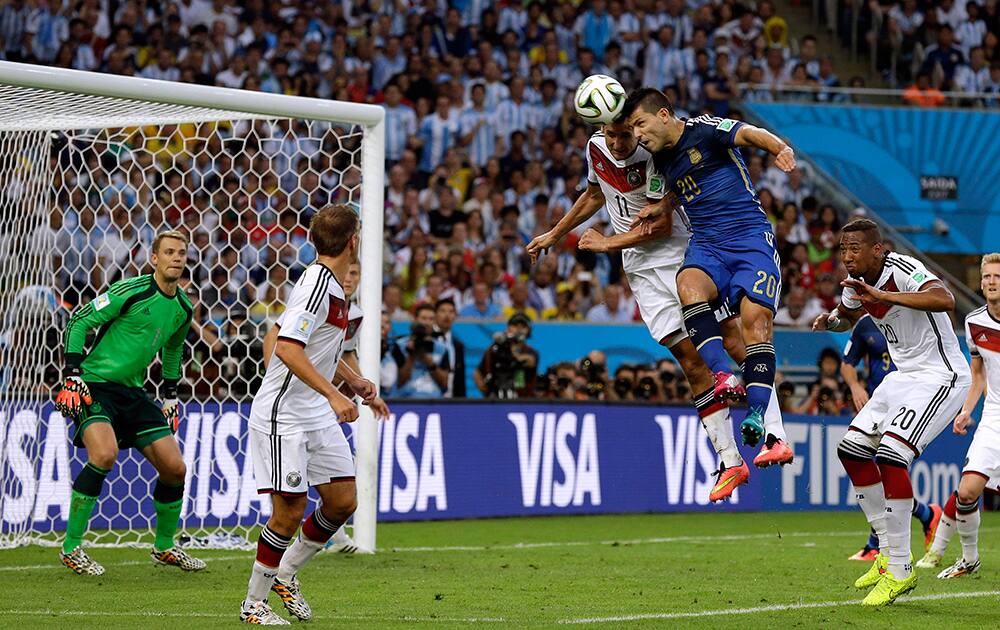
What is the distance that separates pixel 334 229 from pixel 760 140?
7.90ft

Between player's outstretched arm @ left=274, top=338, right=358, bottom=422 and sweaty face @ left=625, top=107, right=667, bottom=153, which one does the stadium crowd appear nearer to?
sweaty face @ left=625, top=107, right=667, bottom=153

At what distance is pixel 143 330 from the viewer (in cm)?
1059

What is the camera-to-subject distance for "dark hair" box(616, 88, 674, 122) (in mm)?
8508

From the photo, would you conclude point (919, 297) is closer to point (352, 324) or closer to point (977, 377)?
point (977, 377)

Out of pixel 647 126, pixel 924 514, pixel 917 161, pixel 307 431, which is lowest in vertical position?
pixel 924 514

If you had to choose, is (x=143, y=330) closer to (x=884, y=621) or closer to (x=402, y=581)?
(x=402, y=581)

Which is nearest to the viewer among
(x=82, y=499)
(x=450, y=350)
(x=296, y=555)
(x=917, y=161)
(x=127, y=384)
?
(x=296, y=555)

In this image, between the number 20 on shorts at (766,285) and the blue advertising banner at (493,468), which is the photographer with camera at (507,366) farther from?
the number 20 on shorts at (766,285)

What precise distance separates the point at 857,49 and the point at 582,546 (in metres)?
14.2

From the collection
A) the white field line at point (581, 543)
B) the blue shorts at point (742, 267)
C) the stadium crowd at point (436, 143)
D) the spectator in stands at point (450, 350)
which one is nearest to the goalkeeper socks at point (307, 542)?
the blue shorts at point (742, 267)

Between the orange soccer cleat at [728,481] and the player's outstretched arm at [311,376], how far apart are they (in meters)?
2.18

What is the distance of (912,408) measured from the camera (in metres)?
9.67

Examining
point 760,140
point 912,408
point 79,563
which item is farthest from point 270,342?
point 912,408

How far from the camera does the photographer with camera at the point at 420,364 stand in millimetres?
15742
